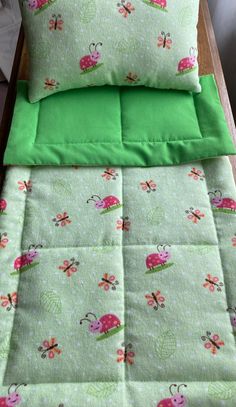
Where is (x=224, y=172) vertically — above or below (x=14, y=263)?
above

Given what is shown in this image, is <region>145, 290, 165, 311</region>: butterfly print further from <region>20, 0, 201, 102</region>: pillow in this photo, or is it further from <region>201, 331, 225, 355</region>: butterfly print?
<region>20, 0, 201, 102</region>: pillow

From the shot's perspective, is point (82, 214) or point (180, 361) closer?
A: point (180, 361)

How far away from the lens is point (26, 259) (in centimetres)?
85

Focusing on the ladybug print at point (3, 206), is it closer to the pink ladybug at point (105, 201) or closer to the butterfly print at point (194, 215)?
the pink ladybug at point (105, 201)

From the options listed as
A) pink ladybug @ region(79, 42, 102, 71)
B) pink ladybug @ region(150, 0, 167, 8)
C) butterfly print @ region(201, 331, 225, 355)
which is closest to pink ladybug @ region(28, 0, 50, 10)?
pink ladybug @ region(79, 42, 102, 71)

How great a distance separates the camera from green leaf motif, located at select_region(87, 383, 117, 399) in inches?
27.7

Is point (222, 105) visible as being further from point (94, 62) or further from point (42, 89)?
point (42, 89)

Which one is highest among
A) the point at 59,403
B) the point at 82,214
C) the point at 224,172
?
the point at 224,172

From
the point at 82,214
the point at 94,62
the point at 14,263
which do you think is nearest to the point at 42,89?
the point at 94,62

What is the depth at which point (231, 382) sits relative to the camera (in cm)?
72

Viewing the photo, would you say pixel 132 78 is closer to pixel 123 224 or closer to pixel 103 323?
pixel 123 224

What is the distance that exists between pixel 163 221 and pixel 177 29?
1.70ft

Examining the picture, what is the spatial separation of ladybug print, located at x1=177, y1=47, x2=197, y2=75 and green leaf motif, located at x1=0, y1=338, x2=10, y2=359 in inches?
30.5

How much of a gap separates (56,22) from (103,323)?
74cm
